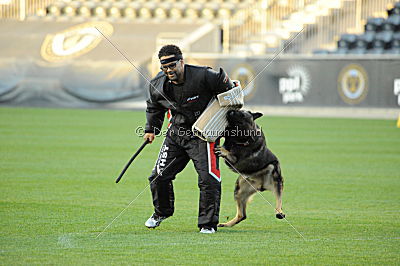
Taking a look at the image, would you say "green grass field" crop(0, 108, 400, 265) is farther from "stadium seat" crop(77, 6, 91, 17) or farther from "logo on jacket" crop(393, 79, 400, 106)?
"stadium seat" crop(77, 6, 91, 17)

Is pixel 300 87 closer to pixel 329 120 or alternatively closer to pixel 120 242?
pixel 329 120

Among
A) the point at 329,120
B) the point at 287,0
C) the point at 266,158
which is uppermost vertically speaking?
the point at 287,0

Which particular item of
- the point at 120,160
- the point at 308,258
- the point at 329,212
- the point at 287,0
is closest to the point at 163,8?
the point at 287,0

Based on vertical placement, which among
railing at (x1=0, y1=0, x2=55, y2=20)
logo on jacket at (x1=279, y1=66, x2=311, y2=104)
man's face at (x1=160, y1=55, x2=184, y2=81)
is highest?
railing at (x1=0, y1=0, x2=55, y2=20)

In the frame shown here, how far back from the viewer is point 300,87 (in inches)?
942

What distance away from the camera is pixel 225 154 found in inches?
283

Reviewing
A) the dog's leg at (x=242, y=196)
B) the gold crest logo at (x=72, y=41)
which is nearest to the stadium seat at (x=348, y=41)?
the gold crest logo at (x=72, y=41)

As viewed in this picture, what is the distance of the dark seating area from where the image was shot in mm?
25930

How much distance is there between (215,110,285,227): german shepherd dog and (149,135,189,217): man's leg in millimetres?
390

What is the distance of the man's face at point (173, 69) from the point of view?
6762 millimetres

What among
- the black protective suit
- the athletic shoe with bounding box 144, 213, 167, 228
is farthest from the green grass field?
the black protective suit

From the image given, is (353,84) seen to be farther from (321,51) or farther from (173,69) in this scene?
(173,69)

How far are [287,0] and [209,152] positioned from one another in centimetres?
2406

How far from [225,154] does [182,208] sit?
164 centimetres
